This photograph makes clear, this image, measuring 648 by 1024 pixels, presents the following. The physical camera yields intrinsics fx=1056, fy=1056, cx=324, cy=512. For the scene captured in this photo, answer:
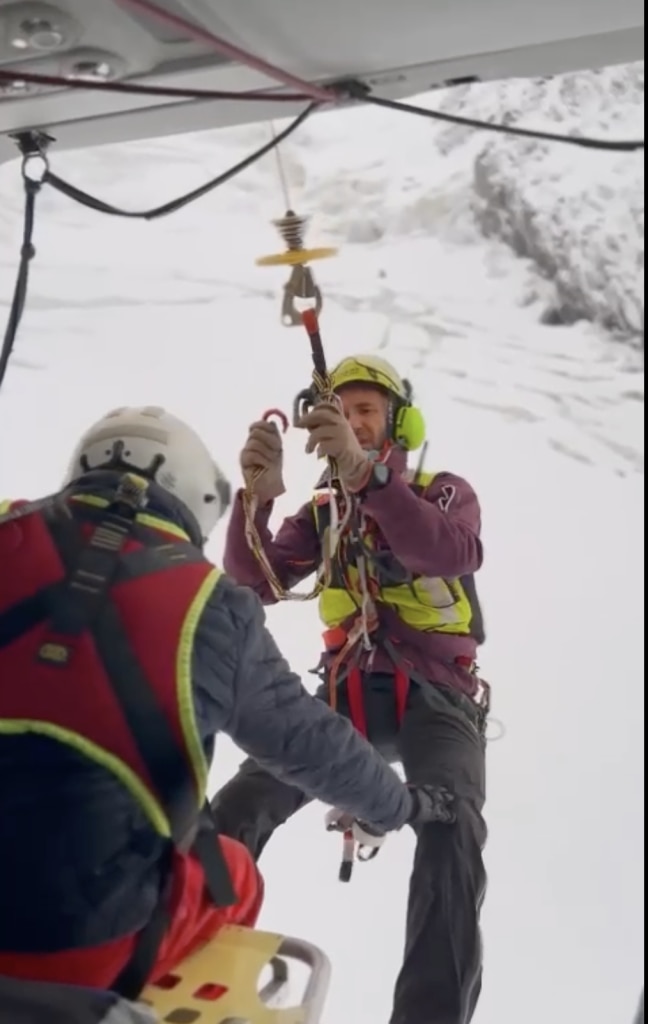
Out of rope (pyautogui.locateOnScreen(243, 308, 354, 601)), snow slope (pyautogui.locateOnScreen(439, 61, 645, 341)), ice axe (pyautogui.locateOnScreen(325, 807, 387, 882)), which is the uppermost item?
snow slope (pyautogui.locateOnScreen(439, 61, 645, 341))

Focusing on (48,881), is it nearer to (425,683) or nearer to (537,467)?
(425,683)

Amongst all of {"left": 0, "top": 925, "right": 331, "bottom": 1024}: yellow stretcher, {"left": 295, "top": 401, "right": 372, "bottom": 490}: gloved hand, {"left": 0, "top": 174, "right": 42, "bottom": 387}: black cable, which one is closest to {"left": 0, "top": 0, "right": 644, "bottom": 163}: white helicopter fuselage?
{"left": 0, "top": 174, "right": 42, "bottom": 387}: black cable

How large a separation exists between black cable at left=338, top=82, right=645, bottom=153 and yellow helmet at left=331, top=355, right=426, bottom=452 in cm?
41

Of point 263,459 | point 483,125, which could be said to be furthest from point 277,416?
point 483,125

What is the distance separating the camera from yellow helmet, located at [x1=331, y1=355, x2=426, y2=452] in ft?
5.15

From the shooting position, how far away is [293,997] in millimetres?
1154

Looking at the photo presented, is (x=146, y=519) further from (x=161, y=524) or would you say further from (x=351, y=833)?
(x=351, y=833)

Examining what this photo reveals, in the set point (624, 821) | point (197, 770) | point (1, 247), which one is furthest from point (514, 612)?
point (197, 770)

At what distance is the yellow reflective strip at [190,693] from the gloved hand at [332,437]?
40 centimetres

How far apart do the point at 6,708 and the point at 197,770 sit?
17 cm


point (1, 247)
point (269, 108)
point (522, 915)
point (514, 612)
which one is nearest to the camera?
point (269, 108)

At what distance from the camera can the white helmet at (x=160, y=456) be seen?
1.05 metres

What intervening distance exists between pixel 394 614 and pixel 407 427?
10.9 inches

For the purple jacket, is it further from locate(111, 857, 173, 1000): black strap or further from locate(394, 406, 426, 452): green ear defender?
locate(111, 857, 173, 1000): black strap
